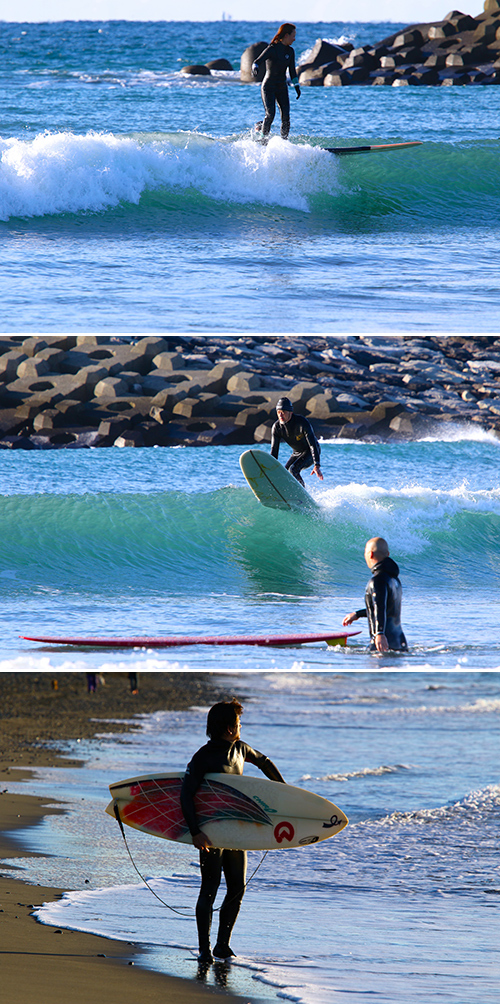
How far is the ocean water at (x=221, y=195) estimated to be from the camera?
5887mm

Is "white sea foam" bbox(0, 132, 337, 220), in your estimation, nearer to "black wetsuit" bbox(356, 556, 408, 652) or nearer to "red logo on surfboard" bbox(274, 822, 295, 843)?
"black wetsuit" bbox(356, 556, 408, 652)

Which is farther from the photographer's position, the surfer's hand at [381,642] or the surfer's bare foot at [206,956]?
the surfer's hand at [381,642]

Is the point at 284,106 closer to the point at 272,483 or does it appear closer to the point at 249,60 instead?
the point at 249,60

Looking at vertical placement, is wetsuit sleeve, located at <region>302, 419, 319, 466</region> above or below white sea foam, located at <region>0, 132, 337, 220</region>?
below

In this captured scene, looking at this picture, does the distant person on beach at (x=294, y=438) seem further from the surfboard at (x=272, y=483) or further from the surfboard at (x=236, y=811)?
the surfboard at (x=236, y=811)

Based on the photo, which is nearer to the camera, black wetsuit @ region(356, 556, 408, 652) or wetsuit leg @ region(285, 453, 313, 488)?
black wetsuit @ region(356, 556, 408, 652)

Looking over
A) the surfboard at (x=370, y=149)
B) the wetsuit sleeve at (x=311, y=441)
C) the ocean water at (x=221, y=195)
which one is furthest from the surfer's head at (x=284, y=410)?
the surfboard at (x=370, y=149)

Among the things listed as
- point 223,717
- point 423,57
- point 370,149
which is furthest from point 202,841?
point 423,57

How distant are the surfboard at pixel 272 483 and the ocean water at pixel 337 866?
6.74ft

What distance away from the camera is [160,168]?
8633 mm

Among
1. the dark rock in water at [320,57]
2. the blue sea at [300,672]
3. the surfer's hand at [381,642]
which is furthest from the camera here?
the dark rock in water at [320,57]

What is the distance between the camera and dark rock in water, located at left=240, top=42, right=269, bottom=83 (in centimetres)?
884

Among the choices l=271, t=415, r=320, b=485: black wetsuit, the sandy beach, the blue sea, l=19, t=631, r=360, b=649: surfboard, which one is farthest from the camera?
l=271, t=415, r=320, b=485: black wetsuit

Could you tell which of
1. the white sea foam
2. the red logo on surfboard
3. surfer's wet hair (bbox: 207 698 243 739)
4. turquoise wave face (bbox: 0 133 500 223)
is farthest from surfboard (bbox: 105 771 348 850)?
the white sea foam
